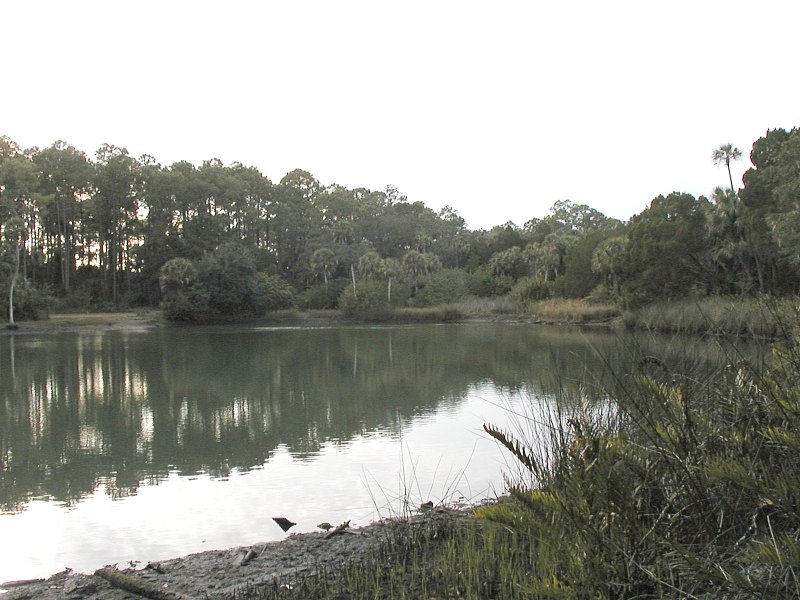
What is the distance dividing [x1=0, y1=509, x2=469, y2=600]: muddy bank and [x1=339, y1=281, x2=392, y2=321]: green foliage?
50953 mm

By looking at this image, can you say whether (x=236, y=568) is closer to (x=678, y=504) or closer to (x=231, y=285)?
(x=678, y=504)

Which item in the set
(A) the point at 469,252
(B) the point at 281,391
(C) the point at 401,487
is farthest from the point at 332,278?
(C) the point at 401,487

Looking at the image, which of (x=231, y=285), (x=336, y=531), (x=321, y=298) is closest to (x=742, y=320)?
(x=336, y=531)

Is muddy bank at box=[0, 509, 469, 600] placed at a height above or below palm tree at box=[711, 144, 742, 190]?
below

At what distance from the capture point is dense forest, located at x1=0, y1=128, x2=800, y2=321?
39000 millimetres

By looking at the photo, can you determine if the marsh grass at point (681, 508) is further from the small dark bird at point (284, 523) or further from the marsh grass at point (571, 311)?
the marsh grass at point (571, 311)

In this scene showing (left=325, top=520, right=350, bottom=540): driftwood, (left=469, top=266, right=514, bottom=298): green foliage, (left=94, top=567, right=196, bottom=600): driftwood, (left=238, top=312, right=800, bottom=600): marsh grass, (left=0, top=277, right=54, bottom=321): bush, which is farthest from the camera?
(left=469, top=266, right=514, bottom=298): green foliage

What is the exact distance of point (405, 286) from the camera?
64625mm

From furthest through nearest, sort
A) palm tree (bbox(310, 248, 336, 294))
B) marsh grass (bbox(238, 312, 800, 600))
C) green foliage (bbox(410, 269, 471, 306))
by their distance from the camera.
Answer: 1. palm tree (bbox(310, 248, 336, 294))
2. green foliage (bbox(410, 269, 471, 306))
3. marsh grass (bbox(238, 312, 800, 600))

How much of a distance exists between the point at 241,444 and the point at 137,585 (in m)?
6.07

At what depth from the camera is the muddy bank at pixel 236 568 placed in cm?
471

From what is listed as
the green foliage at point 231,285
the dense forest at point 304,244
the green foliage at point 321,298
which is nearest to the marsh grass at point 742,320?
the dense forest at point 304,244

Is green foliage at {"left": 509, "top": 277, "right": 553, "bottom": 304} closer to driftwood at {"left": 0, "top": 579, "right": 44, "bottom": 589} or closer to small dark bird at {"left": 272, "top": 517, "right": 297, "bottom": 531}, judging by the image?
small dark bird at {"left": 272, "top": 517, "right": 297, "bottom": 531}

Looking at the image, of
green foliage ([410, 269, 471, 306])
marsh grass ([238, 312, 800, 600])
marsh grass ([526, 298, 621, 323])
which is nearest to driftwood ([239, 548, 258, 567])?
marsh grass ([238, 312, 800, 600])
